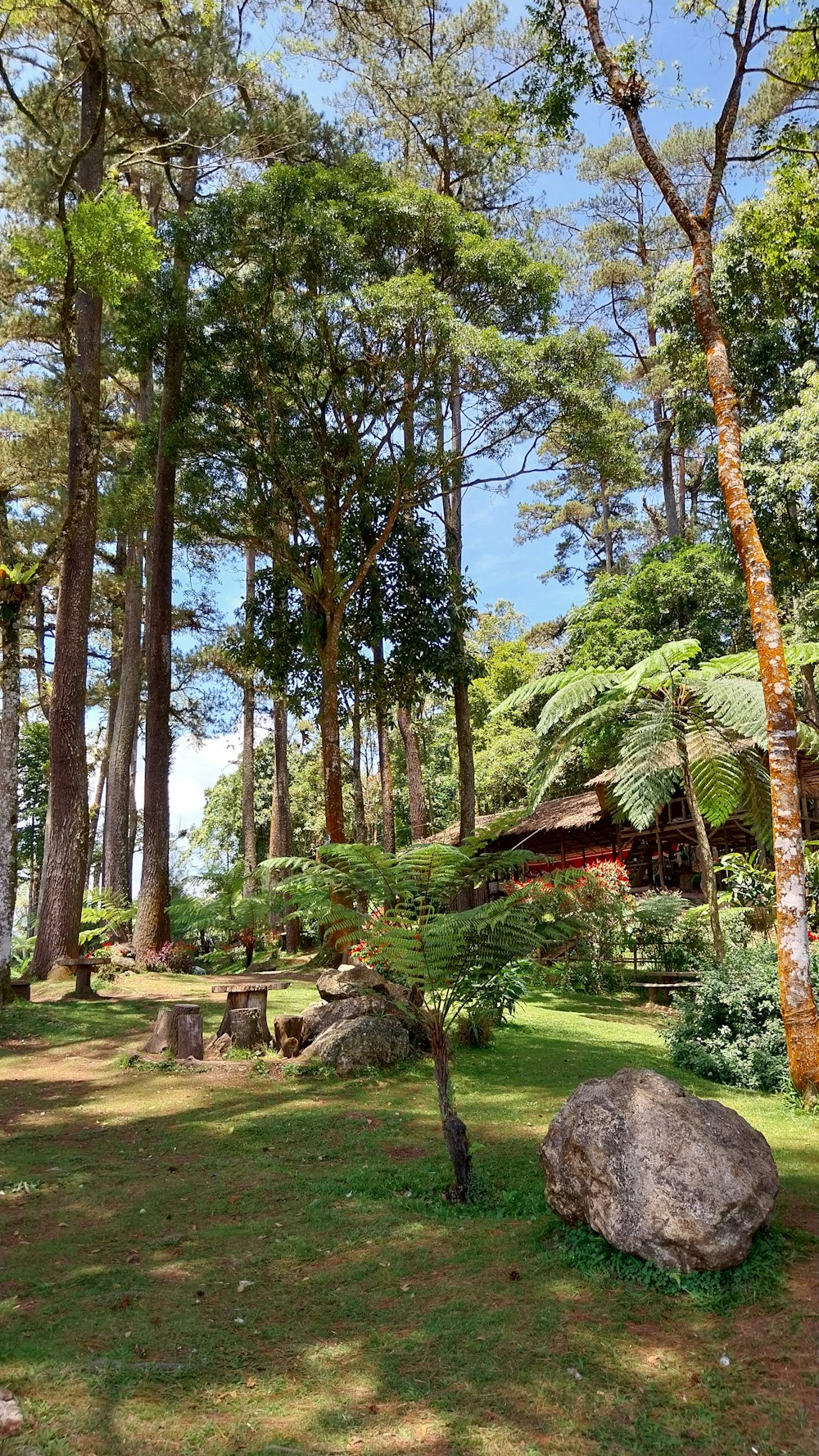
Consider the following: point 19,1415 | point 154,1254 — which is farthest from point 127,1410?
point 154,1254

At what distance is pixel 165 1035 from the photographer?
27.4ft

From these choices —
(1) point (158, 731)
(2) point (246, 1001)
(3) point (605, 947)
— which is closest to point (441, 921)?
(2) point (246, 1001)

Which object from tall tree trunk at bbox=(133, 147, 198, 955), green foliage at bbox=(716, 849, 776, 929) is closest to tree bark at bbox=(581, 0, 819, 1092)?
green foliage at bbox=(716, 849, 776, 929)

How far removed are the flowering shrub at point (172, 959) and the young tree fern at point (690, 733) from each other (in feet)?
25.6

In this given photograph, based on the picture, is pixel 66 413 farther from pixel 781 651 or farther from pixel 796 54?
pixel 781 651

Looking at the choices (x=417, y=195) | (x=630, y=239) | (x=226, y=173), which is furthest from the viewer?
(x=630, y=239)

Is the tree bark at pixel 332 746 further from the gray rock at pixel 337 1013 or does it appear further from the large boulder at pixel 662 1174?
the large boulder at pixel 662 1174

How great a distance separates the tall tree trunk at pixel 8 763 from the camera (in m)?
9.66

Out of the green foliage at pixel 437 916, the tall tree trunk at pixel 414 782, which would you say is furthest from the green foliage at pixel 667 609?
the green foliage at pixel 437 916

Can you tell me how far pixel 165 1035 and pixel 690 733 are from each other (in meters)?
6.51

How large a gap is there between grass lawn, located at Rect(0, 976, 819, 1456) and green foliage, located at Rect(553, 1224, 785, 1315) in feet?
0.17

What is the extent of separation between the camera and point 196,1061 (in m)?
8.04

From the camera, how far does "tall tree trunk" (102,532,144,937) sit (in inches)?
773

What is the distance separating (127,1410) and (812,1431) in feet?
6.99
